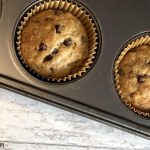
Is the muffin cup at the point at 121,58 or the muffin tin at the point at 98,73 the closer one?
the muffin tin at the point at 98,73

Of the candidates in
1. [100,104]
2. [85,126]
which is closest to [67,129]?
[85,126]

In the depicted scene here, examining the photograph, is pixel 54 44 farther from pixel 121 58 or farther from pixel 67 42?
pixel 121 58

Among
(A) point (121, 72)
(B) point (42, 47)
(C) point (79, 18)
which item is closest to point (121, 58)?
(A) point (121, 72)

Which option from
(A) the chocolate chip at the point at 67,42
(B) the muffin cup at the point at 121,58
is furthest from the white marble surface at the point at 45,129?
(A) the chocolate chip at the point at 67,42

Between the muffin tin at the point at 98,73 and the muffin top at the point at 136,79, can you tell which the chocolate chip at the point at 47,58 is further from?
the muffin top at the point at 136,79

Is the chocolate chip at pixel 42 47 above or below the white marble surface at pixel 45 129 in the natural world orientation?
above

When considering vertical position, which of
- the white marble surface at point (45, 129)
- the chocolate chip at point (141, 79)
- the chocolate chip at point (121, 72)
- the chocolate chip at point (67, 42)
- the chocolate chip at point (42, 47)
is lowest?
the white marble surface at point (45, 129)
